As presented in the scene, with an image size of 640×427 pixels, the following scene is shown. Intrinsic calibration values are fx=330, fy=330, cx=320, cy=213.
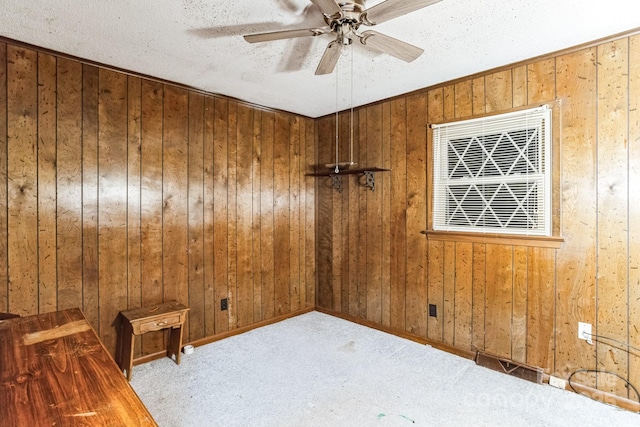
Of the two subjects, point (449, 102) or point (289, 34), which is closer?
point (289, 34)

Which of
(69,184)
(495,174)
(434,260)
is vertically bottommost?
(434,260)

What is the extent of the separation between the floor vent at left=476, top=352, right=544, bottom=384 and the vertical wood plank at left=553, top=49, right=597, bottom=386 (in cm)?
14

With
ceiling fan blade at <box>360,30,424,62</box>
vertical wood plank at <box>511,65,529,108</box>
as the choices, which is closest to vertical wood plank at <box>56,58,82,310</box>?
ceiling fan blade at <box>360,30,424,62</box>

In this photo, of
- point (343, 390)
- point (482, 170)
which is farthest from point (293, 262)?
point (482, 170)

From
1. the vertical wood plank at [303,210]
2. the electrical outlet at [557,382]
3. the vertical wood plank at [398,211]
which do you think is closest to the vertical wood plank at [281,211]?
the vertical wood plank at [303,210]

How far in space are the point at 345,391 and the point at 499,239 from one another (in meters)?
1.68

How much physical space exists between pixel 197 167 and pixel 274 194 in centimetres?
94

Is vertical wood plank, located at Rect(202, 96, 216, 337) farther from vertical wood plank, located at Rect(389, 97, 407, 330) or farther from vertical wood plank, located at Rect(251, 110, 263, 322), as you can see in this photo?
vertical wood plank, located at Rect(389, 97, 407, 330)

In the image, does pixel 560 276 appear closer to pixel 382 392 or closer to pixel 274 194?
pixel 382 392

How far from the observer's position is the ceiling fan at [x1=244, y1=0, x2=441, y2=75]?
1489 millimetres

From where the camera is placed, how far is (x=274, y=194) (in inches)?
148

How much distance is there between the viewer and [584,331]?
7.51 ft

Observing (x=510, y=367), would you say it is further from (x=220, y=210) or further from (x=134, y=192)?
(x=134, y=192)

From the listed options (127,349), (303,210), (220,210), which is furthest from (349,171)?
(127,349)
